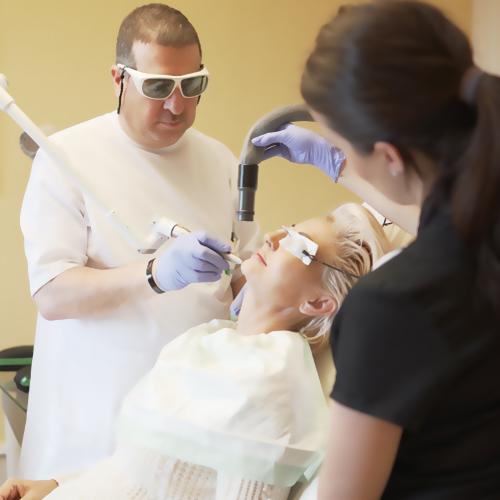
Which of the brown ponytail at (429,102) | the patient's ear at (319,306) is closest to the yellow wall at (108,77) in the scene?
the patient's ear at (319,306)

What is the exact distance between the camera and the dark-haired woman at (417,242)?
2.63 feet

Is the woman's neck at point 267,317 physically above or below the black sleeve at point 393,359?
below

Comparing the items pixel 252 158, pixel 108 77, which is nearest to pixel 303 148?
pixel 252 158

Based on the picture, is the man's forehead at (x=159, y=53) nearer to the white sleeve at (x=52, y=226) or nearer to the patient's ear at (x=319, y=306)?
the white sleeve at (x=52, y=226)

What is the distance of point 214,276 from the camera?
1.60m

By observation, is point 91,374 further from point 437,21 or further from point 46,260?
point 437,21

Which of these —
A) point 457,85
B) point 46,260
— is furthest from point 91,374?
point 457,85

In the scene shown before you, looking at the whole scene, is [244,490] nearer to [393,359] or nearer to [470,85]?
[393,359]

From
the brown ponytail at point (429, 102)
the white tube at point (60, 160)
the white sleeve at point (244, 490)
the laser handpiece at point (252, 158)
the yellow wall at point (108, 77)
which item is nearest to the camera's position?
the brown ponytail at point (429, 102)

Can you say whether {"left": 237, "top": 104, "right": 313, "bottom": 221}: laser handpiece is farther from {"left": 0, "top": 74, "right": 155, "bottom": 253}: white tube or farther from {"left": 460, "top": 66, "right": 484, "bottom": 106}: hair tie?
{"left": 460, "top": 66, "right": 484, "bottom": 106}: hair tie

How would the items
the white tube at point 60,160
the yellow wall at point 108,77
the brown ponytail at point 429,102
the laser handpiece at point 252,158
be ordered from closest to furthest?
the brown ponytail at point 429,102 → the laser handpiece at point 252,158 → the white tube at point 60,160 → the yellow wall at point 108,77

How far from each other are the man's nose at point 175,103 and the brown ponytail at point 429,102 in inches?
36.0

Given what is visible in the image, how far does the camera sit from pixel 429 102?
2.64 ft

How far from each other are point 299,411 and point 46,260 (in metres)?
0.71
